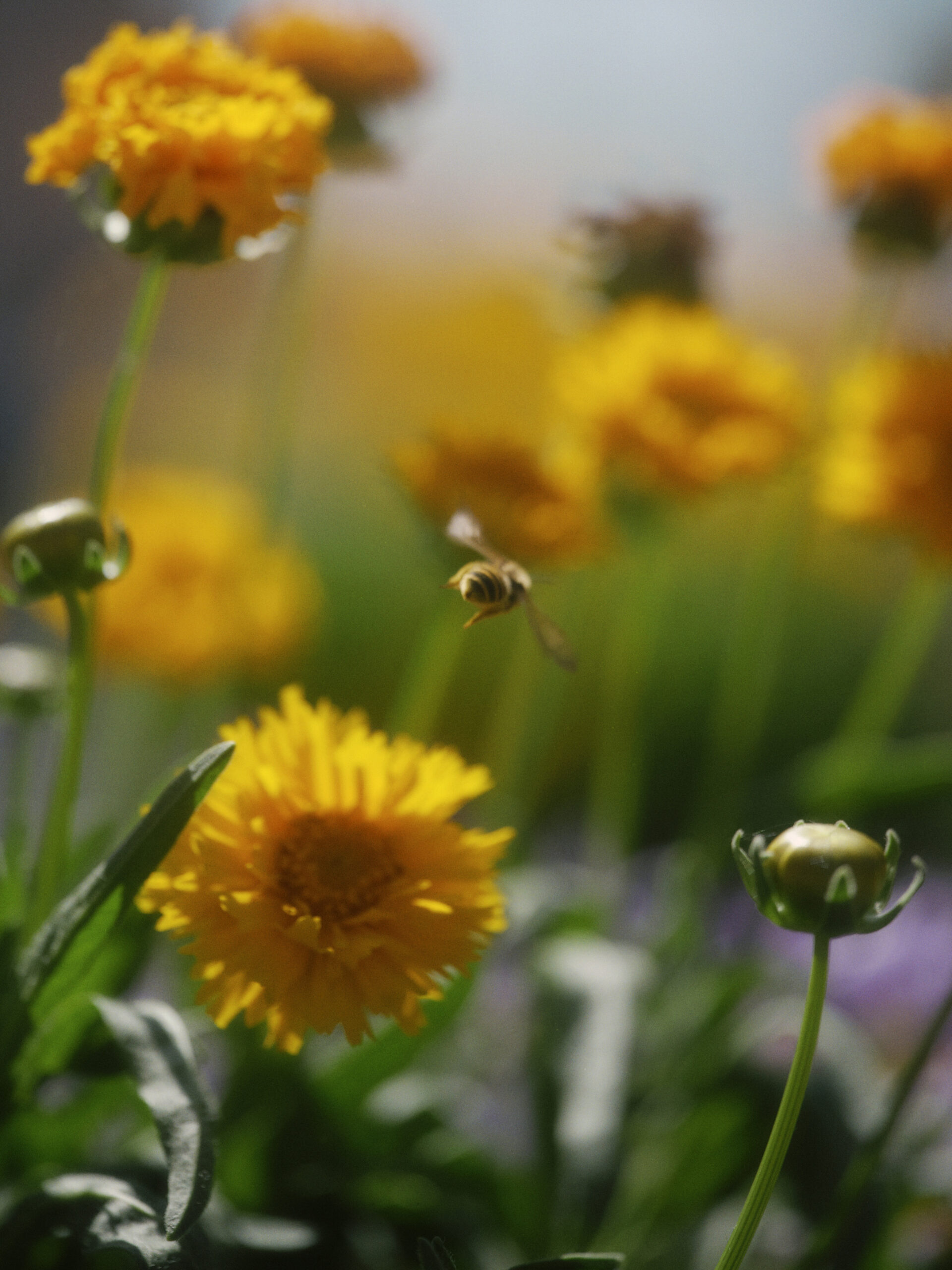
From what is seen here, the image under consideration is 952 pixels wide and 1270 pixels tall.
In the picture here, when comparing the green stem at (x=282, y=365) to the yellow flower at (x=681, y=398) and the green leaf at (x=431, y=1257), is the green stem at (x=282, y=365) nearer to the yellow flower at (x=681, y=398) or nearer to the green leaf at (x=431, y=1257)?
the yellow flower at (x=681, y=398)

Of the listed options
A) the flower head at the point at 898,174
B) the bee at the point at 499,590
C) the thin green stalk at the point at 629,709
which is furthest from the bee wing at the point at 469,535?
the flower head at the point at 898,174

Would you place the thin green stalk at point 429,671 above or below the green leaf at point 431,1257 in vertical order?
above

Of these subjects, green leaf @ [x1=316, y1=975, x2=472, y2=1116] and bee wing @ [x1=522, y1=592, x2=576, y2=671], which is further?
green leaf @ [x1=316, y1=975, x2=472, y2=1116]

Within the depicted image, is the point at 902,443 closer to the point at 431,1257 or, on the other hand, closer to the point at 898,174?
the point at 898,174

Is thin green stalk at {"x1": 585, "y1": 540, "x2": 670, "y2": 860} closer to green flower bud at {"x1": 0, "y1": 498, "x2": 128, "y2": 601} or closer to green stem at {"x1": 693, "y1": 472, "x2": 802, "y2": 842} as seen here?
green stem at {"x1": 693, "y1": 472, "x2": 802, "y2": 842}

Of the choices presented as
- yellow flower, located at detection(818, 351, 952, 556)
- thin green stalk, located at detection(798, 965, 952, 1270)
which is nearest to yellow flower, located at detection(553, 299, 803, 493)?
yellow flower, located at detection(818, 351, 952, 556)

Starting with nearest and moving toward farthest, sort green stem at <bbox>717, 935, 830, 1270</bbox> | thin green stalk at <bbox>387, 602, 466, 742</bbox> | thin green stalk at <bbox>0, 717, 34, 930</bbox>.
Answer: green stem at <bbox>717, 935, 830, 1270</bbox> → thin green stalk at <bbox>0, 717, 34, 930</bbox> → thin green stalk at <bbox>387, 602, 466, 742</bbox>

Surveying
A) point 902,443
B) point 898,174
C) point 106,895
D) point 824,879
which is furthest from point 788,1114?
point 898,174
